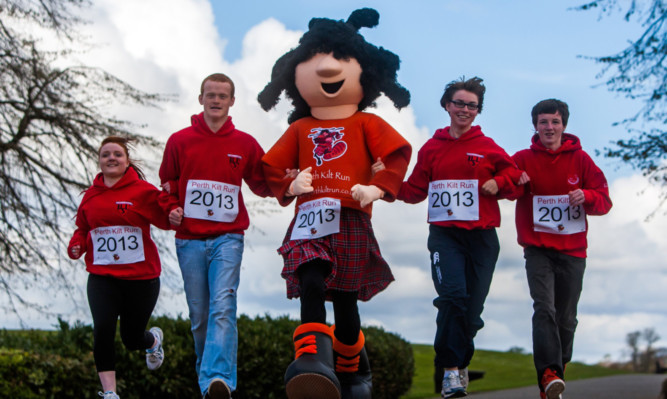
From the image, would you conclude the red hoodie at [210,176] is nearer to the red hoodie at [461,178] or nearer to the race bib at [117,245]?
the race bib at [117,245]

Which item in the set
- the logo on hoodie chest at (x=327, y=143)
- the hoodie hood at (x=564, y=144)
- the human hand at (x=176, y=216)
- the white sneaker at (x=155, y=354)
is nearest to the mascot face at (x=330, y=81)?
the logo on hoodie chest at (x=327, y=143)

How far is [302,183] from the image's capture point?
5410mm

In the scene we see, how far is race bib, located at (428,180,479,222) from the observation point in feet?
19.4

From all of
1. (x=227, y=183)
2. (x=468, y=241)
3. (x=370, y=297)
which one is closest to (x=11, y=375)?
(x=227, y=183)

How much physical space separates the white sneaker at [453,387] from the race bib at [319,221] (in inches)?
57.0

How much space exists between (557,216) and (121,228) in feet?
11.3

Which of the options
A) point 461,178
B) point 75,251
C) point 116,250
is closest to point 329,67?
point 461,178

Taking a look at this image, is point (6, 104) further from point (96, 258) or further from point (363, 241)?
point (363, 241)

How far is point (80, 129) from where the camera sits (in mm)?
11789

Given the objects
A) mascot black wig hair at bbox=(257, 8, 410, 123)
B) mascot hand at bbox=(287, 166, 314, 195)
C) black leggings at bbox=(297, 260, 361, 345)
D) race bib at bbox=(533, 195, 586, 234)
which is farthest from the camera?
race bib at bbox=(533, 195, 586, 234)

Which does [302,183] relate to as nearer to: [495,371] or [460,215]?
[460,215]

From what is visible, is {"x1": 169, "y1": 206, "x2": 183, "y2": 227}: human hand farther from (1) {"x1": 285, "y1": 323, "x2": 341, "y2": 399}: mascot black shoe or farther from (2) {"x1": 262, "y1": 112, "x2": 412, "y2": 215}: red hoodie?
(1) {"x1": 285, "y1": 323, "x2": 341, "y2": 399}: mascot black shoe

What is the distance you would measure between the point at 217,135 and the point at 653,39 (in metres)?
5.74

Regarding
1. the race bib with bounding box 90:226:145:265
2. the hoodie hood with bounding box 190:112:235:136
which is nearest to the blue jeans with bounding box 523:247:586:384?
the hoodie hood with bounding box 190:112:235:136
